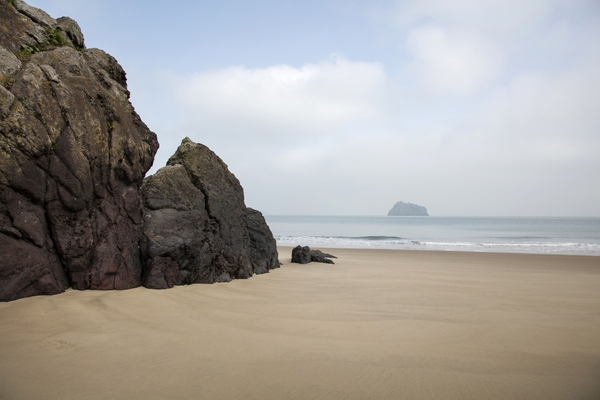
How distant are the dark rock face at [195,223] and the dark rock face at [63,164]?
0.25m

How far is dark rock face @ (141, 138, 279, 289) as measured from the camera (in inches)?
217

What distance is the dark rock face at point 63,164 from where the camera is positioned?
13.2ft

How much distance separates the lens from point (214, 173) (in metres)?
7.06

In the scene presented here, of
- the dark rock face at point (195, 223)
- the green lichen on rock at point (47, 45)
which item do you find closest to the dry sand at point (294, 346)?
the dark rock face at point (195, 223)

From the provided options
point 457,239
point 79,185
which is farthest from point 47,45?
point 457,239

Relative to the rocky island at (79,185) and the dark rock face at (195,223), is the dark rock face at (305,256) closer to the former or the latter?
the dark rock face at (195,223)

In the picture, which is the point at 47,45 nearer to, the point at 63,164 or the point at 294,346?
the point at 63,164

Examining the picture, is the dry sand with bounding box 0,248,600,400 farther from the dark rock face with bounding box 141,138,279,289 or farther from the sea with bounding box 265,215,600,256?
the sea with bounding box 265,215,600,256

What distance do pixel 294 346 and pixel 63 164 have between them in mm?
3699

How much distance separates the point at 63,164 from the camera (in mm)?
4488

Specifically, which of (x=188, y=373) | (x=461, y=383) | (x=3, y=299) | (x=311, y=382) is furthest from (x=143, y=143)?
(x=461, y=383)

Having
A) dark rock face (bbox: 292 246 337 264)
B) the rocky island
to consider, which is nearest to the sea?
dark rock face (bbox: 292 246 337 264)

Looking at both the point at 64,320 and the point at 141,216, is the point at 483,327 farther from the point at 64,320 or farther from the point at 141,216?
the point at 141,216

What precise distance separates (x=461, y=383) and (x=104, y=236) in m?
4.65
